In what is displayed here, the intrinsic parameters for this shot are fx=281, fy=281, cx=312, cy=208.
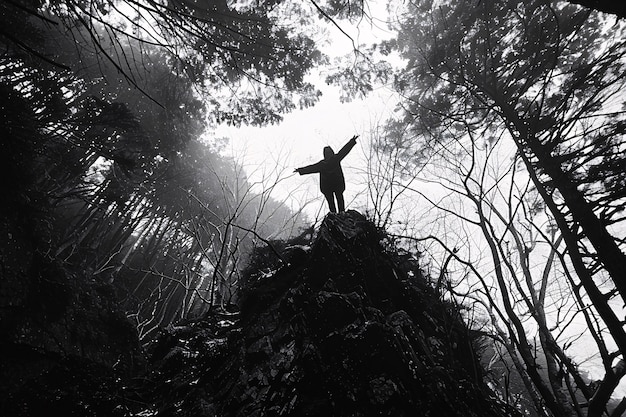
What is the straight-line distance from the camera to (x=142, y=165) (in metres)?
11.6

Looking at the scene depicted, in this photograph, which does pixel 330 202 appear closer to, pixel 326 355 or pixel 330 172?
pixel 330 172

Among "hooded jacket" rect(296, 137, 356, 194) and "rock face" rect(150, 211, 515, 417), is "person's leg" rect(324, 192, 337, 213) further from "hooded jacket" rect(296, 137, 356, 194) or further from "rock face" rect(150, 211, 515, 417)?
"rock face" rect(150, 211, 515, 417)

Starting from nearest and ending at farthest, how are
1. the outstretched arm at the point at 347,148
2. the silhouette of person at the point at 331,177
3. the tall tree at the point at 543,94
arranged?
1. the tall tree at the point at 543,94
2. the outstretched arm at the point at 347,148
3. the silhouette of person at the point at 331,177

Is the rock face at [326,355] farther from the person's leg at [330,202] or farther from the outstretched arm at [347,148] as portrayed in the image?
the outstretched arm at [347,148]

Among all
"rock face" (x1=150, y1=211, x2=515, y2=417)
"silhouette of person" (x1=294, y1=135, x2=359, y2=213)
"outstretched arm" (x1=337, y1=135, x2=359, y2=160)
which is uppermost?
"outstretched arm" (x1=337, y1=135, x2=359, y2=160)

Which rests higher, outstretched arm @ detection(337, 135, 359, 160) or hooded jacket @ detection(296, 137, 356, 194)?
outstretched arm @ detection(337, 135, 359, 160)

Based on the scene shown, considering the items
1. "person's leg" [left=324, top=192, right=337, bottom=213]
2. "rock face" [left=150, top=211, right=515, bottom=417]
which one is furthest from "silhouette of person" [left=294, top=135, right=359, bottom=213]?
"rock face" [left=150, top=211, right=515, bottom=417]

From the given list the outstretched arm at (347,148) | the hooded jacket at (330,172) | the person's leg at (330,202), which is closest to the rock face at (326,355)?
the person's leg at (330,202)

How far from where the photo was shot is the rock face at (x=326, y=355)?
268 centimetres

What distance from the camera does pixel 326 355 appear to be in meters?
3.13

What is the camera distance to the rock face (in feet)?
8.80

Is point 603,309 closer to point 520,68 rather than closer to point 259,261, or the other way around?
point 259,261

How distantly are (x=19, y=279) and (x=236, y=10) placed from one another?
20.6 ft

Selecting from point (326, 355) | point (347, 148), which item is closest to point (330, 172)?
point (347, 148)
